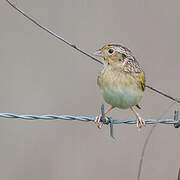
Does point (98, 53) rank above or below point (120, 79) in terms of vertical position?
above

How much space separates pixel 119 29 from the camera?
7.71 meters

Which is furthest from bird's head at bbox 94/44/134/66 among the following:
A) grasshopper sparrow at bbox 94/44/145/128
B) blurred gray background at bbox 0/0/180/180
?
blurred gray background at bbox 0/0/180/180

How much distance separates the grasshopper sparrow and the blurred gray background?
43.7 inches

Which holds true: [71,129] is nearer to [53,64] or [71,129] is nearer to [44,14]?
[53,64]

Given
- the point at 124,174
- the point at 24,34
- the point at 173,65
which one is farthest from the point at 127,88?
the point at 24,34

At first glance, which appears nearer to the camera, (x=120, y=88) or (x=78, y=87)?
(x=120, y=88)

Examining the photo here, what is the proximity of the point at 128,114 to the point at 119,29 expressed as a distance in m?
Answer: 0.96

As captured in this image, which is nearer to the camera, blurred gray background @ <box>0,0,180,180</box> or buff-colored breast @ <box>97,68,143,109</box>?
buff-colored breast @ <box>97,68,143,109</box>

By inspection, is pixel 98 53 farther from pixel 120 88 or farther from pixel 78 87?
pixel 78 87

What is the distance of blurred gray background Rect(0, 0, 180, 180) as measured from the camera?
682cm

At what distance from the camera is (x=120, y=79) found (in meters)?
5.84

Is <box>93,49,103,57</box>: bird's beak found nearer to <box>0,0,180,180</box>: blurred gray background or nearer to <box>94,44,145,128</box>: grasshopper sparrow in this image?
<box>94,44,145,128</box>: grasshopper sparrow

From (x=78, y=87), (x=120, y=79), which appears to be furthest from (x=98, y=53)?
(x=78, y=87)

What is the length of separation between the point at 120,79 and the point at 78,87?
4.70 ft
